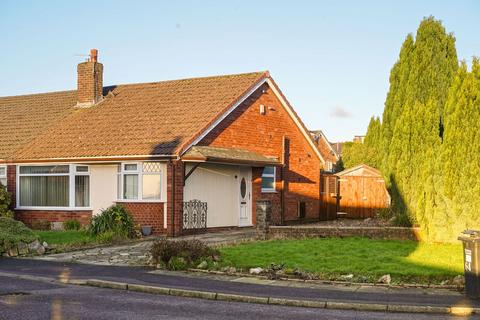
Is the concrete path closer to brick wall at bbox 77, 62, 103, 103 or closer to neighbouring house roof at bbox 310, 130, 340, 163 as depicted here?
brick wall at bbox 77, 62, 103, 103

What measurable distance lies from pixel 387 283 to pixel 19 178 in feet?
59.9

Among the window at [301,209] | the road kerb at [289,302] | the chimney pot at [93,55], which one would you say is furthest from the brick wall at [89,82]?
the road kerb at [289,302]

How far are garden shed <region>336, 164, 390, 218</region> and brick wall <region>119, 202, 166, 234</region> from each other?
1237cm

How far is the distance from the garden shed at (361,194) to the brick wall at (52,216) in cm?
1304

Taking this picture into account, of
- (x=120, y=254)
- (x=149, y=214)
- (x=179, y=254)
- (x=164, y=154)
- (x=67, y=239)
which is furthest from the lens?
(x=149, y=214)

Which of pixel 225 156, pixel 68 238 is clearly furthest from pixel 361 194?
pixel 68 238

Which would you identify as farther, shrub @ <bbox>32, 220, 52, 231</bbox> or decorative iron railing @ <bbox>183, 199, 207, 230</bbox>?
shrub @ <bbox>32, 220, 52, 231</bbox>

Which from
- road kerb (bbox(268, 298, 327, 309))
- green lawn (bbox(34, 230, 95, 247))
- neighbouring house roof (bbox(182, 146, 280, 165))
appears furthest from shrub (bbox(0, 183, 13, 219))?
road kerb (bbox(268, 298, 327, 309))

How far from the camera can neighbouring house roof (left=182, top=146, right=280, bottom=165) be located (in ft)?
73.3

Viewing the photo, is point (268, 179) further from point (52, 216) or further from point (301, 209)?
point (52, 216)

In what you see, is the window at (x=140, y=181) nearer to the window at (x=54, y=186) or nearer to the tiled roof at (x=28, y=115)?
the window at (x=54, y=186)

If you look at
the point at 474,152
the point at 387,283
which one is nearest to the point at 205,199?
the point at 474,152

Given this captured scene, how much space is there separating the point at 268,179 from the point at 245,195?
2.04m

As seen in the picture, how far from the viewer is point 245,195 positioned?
87.0 feet
